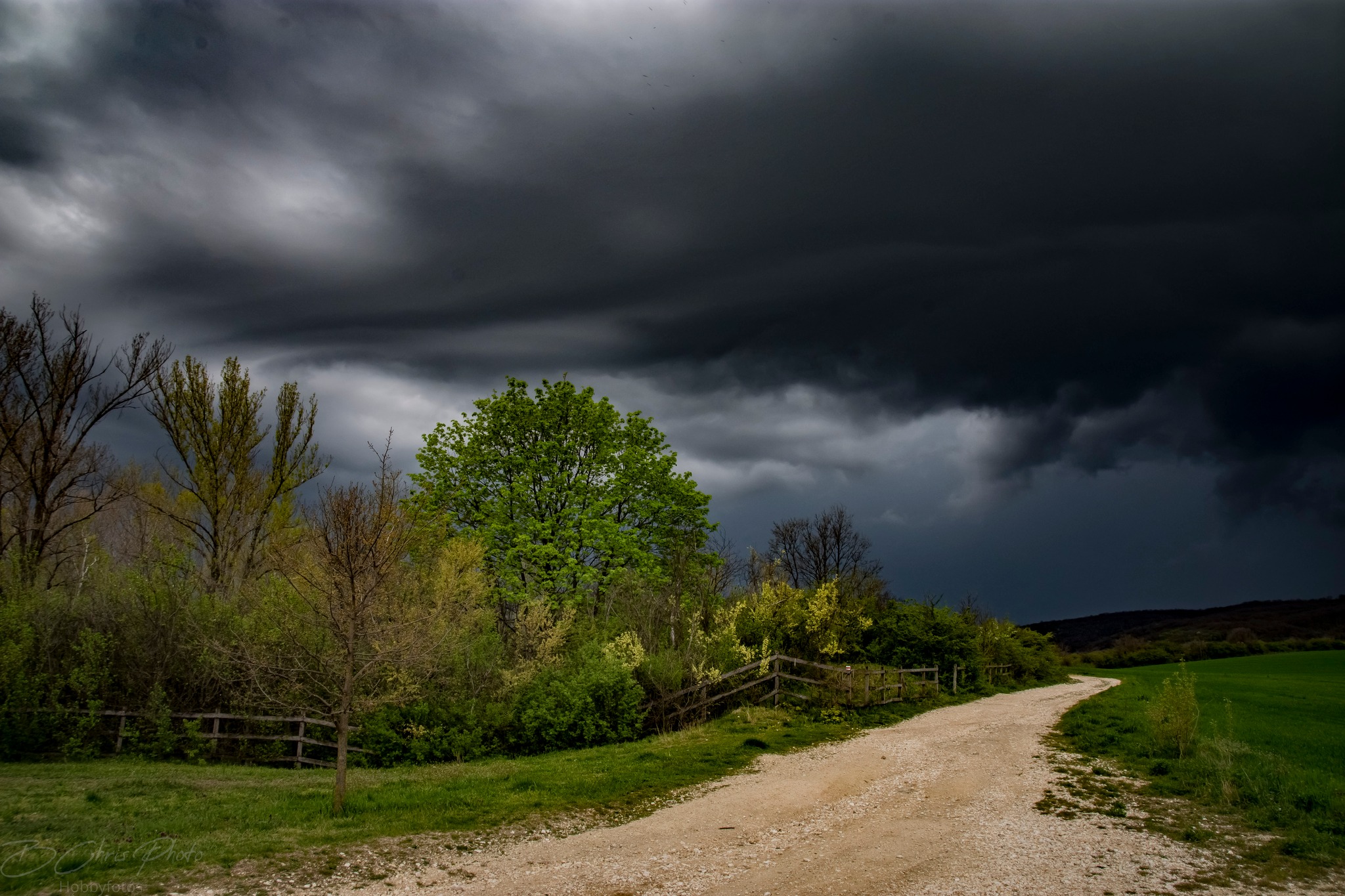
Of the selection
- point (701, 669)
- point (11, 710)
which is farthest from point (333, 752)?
point (701, 669)

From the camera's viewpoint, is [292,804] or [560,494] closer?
[292,804]

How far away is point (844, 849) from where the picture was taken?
30.1ft

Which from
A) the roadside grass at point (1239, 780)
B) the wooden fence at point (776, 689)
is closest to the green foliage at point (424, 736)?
the wooden fence at point (776, 689)

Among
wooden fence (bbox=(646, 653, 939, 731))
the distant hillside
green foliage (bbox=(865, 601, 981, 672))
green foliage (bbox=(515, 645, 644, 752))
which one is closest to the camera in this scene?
green foliage (bbox=(515, 645, 644, 752))

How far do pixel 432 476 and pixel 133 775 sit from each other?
1599cm

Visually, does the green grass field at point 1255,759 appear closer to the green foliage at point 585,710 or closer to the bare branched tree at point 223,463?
the green foliage at point 585,710

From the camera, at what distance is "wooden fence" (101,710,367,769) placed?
61.2 feet

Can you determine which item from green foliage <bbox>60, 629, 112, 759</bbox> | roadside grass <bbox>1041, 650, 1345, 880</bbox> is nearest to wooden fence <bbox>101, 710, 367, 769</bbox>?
green foliage <bbox>60, 629, 112, 759</bbox>

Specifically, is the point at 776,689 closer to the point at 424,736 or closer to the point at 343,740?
the point at 424,736

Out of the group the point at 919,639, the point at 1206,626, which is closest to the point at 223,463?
the point at 919,639

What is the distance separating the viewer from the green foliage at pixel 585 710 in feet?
61.6

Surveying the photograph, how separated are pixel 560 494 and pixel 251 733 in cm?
1289

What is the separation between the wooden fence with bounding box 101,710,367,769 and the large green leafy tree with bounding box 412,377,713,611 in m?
8.19

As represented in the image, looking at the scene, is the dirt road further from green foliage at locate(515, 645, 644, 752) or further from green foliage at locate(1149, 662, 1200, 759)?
green foliage at locate(515, 645, 644, 752)
